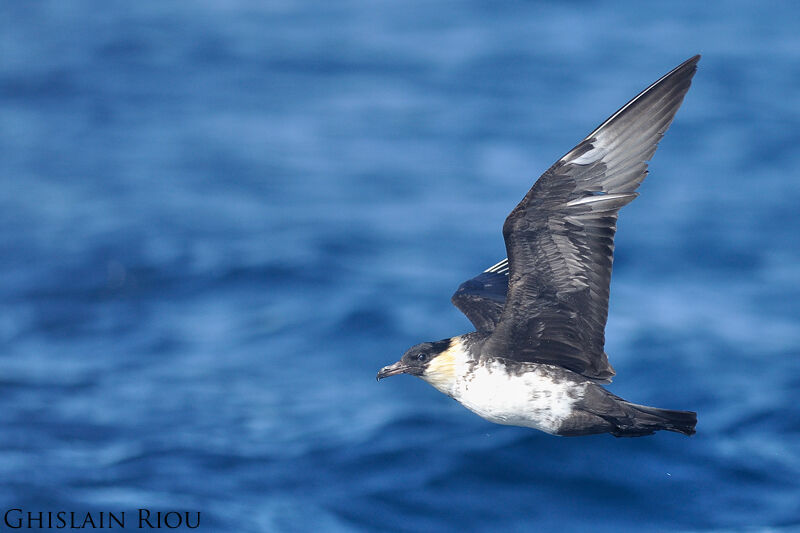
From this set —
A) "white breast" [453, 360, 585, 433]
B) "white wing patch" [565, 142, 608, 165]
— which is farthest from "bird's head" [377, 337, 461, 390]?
"white wing patch" [565, 142, 608, 165]

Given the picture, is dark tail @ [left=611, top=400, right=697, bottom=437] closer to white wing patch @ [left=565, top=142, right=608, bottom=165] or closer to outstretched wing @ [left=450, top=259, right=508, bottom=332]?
outstretched wing @ [left=450, top=259, right=508, bottom=332]

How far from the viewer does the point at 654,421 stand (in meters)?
7.29

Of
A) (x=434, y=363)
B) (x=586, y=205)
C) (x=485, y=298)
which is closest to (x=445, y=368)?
(x=434, y=363)

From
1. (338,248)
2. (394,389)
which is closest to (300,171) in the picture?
(338,248)

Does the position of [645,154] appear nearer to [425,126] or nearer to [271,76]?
[425,126]

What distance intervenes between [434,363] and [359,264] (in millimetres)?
5406

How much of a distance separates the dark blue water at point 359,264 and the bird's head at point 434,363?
64.6 inches

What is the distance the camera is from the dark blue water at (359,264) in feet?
30.8

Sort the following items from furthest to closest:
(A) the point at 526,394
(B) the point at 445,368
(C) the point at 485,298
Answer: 1. (C) the point at 485,298
2. (B) the point at 445,368
3. (A) the point at 526,394

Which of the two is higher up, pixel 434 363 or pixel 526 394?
pixel 434 363

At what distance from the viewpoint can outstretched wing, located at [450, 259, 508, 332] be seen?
8.33m

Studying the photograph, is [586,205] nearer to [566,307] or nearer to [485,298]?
[566,307]

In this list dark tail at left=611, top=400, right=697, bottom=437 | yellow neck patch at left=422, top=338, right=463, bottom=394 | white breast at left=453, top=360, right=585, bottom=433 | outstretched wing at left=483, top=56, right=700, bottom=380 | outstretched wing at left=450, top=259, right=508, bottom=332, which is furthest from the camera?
outstretched wing at left=450, top=259, right=508, bottom=332

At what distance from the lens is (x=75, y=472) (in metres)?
9.74
